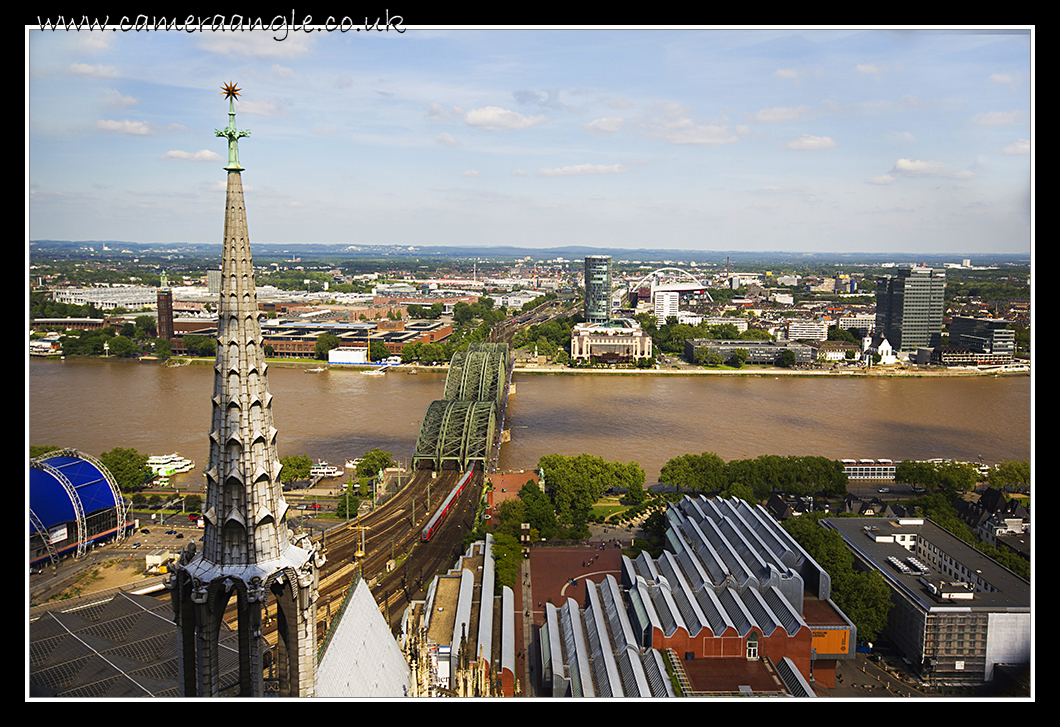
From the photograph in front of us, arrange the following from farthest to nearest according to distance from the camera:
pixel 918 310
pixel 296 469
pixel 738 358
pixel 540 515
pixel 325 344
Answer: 1. pixel 918 310
2. pixel 738 358
3. pixel 325 344
4. pixel 296 469
5. pixel 540 515

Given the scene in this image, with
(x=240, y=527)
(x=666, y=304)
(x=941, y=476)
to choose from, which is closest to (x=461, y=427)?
(x=941, y=476)

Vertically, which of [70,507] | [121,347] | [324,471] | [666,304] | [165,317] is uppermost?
[666,304]

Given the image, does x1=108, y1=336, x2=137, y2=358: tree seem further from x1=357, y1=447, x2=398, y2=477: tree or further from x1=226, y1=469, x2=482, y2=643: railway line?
x1=226, y1=469, x2=482, y2=643: railway line

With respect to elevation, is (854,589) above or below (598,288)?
below

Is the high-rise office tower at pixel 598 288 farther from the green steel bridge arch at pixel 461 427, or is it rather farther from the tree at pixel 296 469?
the tree at pixel 296 469

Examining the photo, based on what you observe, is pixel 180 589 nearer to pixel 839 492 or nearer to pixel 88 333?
pixel 839 492

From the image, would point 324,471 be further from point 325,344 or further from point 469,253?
point 469,253
